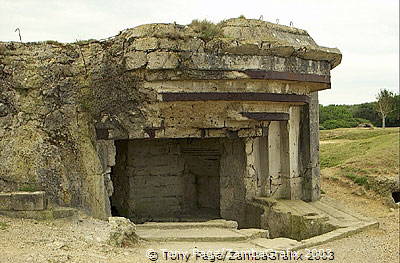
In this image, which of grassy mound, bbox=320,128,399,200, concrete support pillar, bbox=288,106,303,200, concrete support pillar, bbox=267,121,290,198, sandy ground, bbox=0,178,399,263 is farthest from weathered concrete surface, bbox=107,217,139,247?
grassy mound, bbox=320,128,399,200

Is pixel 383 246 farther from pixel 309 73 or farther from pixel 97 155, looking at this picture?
pixel 97 155

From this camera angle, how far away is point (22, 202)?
253 inches

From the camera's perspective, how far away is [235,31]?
26.1 feet

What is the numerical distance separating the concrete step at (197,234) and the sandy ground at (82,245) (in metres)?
0.31

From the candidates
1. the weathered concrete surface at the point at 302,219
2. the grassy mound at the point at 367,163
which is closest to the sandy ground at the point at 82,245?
the weathered concrete surface at the point at 302,219

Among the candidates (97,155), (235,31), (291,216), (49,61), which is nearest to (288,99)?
(235,31)

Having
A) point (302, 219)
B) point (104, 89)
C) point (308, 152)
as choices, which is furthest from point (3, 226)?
point (308, 152)

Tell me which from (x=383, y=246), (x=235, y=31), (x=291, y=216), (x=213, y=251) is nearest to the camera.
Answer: (x=213, y=251)

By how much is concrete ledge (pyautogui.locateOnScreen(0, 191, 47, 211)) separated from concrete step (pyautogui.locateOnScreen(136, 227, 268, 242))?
4.42ft

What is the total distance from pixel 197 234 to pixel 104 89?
104 inches

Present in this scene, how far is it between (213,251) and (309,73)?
3785mm

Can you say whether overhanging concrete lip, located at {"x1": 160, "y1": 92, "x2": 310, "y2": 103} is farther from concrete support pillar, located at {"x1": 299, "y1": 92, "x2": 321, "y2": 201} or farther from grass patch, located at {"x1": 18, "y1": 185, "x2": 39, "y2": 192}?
grass patch, located at {"x1": 18, "y1": 185, "x2": 39, "y2": 192}

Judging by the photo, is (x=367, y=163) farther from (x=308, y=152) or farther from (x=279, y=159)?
(x=279, y=159)

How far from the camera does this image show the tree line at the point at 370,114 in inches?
1243
